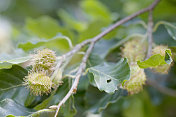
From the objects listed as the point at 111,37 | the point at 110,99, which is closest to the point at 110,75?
the point at 110,99

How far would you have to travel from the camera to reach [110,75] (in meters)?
1.15

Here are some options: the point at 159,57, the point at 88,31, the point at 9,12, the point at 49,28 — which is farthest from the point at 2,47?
the point at 9,12

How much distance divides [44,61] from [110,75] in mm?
340

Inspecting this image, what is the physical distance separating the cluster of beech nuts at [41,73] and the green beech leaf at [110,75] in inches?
8.3

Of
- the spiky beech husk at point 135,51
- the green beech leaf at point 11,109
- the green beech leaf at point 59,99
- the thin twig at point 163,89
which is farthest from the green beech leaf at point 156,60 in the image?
the thin twig at point 163,89

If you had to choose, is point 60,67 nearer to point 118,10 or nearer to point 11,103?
point 11,103

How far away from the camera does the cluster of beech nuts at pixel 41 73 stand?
1097mm

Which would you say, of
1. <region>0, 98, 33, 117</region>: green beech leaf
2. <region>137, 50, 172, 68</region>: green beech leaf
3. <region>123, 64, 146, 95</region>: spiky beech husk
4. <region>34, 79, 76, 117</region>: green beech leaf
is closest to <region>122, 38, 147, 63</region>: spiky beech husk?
<region>123, 64, 146, 95</region>: spiky beech husk

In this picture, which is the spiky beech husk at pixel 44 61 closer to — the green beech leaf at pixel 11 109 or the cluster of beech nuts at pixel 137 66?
the green beech leaf at pixel 11 109

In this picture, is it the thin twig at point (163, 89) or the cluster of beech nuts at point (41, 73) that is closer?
the cluster of beech nuts at point (41, 73)

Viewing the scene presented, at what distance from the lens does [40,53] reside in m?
1.23

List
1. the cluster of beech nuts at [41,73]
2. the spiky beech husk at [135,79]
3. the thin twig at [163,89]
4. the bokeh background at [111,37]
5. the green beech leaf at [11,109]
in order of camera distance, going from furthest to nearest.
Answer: the thin twig at [163,89] → the bokeh background at [111,37] → the spiky beech husk at [135,79] → the cluster of beech nuts at [41,73] → the green beech leaf at [11,109]

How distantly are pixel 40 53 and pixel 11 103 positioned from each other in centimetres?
30

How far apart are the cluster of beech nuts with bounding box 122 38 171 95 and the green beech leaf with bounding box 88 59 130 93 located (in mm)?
117
